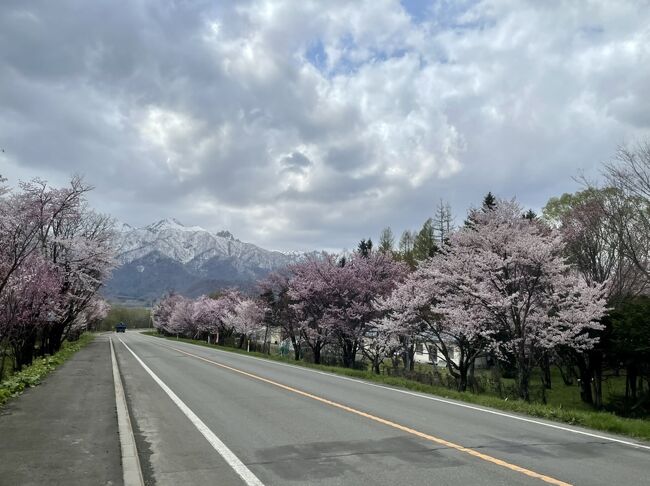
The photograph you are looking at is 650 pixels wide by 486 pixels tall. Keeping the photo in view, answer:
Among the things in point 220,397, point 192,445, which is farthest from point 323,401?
point 192,445

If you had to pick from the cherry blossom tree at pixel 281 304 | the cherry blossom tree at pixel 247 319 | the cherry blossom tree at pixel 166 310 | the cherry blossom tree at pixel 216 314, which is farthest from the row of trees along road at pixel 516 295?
the cherry blossom tree at pixel 166 310

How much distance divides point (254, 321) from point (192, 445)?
50903 mm

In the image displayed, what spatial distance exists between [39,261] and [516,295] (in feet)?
62.7

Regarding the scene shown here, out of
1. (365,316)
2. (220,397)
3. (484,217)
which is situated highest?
(484,217)

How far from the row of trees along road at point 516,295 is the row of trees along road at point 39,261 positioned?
14.2 m

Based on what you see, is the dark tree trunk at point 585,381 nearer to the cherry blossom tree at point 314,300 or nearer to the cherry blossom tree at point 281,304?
the cherry blossom tree at point 314,300

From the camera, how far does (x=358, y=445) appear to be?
7.54 m

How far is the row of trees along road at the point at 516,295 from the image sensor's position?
19.0m

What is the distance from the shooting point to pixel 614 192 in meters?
21.8

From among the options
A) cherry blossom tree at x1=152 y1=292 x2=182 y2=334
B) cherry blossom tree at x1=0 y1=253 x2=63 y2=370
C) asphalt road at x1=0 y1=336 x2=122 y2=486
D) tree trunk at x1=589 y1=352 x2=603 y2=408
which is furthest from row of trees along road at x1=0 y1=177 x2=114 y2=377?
cherry blossom tree at x1=152 y1=292 x2=182 y2=334

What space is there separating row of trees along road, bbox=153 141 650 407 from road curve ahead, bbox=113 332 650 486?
7.92 meters

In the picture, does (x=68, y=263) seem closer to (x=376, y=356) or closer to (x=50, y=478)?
(x=376, y=356)

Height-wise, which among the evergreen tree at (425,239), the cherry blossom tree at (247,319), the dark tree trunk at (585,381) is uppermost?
the evergreen tree at (425,239)

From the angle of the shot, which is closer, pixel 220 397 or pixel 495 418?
pixel 495 418
